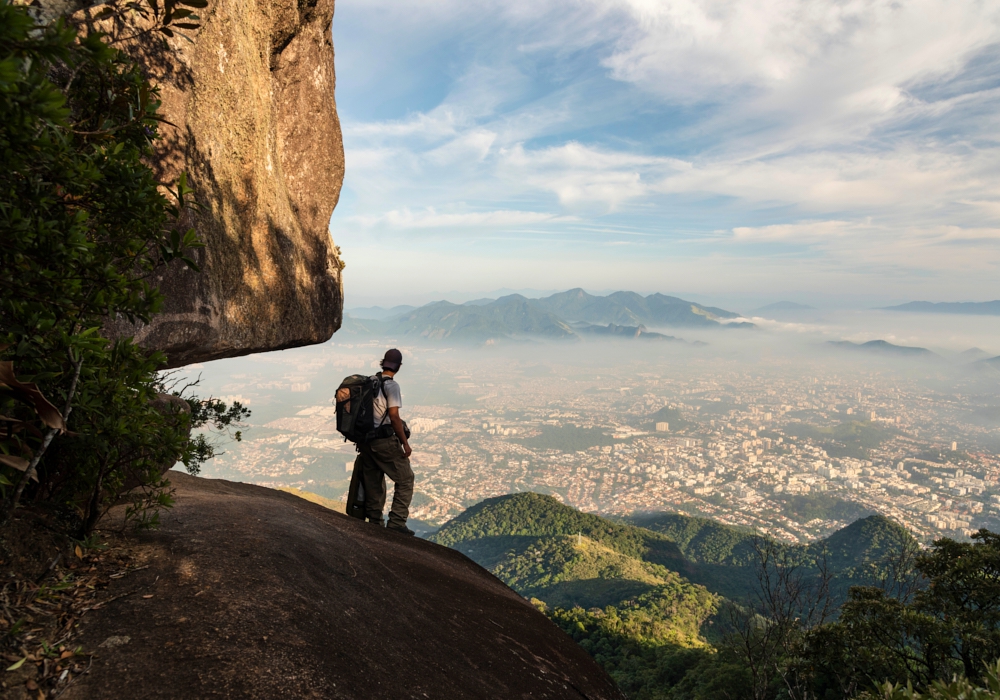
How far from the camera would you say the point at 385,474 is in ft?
26.5

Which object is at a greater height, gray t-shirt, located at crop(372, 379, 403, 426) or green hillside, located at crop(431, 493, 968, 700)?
gray t-shirt, located at crop(372, 379, 403, 426)

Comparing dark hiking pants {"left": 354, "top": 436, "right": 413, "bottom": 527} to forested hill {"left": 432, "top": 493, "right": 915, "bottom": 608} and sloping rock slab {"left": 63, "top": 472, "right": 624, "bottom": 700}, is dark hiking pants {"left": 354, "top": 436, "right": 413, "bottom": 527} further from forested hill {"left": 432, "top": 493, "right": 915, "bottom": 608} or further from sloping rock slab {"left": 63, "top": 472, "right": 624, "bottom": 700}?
forested hill {"left": 432, "top": 493, "right": 915, "bottom": 608}

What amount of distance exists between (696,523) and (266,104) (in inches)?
3412

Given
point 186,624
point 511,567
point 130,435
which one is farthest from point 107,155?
point 511,567

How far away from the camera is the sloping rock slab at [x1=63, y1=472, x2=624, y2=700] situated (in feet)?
9.46

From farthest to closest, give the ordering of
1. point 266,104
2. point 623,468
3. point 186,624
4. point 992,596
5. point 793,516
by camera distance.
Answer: point 623,468
point 793,516
point 266,104
point 992,596
point 186,624

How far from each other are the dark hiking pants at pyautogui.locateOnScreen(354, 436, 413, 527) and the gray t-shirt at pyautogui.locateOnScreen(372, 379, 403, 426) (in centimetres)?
40

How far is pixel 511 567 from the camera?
5516cm

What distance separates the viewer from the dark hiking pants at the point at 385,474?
306 inches

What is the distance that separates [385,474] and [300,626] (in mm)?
4533

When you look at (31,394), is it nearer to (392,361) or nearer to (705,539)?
(392,361)

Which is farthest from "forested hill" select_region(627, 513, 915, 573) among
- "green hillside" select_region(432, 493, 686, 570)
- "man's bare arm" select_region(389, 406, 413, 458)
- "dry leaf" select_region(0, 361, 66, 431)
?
"dry leaf" select_region(0, 361, 66, 431)

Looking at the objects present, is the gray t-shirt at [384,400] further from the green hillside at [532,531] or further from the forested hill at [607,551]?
the green hillside at [532,531]

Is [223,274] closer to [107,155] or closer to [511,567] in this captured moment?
[107,155]
